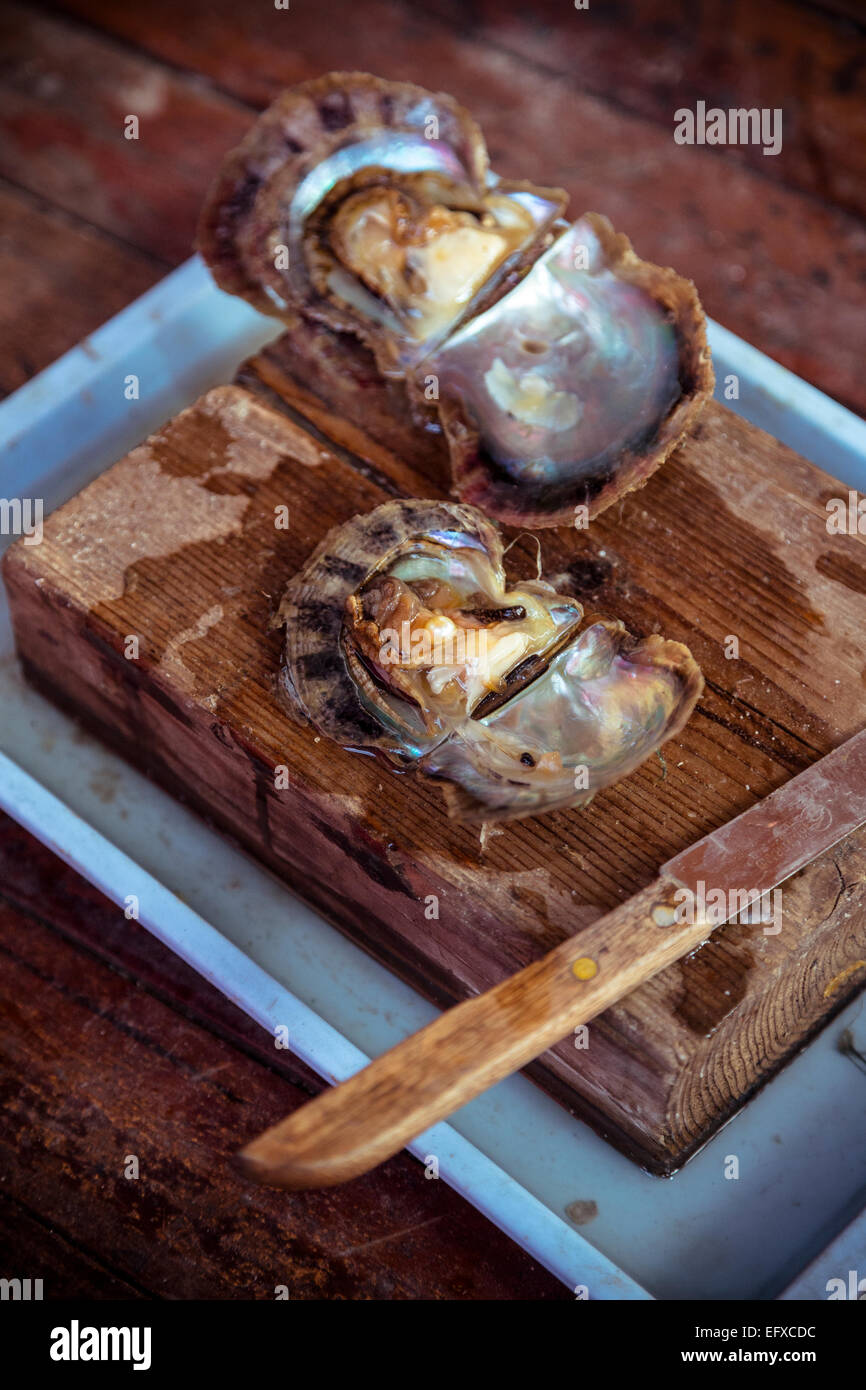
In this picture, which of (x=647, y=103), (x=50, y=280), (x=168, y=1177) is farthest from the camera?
(x=647, y=103)

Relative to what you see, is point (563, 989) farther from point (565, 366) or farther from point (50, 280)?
Answer: point (50, 280)

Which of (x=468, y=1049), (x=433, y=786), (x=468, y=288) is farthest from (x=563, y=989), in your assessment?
(x=468, y=288)

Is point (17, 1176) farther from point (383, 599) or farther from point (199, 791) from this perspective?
point (383, 599)

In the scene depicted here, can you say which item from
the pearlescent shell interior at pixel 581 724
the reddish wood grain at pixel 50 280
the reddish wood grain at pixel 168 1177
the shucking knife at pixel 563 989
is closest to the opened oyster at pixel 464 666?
the pearlescent shell interior at pixel 581 724

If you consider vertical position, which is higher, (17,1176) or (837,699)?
(837,699)

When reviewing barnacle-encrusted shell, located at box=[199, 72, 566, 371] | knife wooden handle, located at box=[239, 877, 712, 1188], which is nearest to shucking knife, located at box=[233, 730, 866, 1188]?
knife wooden handle, located at box=[239, 877, 712, 1188]
